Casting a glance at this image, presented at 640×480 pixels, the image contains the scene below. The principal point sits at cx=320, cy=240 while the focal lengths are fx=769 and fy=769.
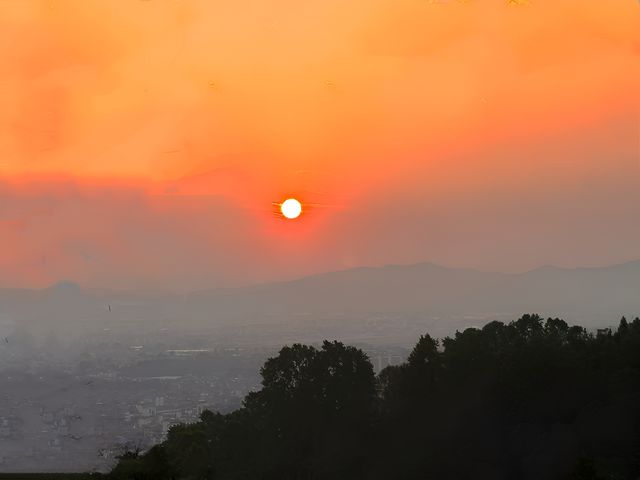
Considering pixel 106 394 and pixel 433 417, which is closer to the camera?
pixel 433 417

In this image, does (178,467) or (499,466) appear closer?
(499,466)

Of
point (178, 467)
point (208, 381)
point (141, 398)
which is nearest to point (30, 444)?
point (141, 398)

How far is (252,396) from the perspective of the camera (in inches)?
2000

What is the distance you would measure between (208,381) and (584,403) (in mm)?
108018

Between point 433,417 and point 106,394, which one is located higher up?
point 106,394

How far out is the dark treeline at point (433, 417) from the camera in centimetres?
4188

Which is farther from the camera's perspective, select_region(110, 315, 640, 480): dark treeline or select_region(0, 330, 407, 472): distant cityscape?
select_region(0, 330, 407, 472): distant cityscape

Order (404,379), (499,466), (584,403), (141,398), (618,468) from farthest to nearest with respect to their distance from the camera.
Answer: (141,398)
(404,379)
(584,403)
(499,466)
(618,468)

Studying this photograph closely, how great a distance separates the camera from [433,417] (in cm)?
4647

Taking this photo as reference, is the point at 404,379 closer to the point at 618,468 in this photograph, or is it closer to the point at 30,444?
the point at 618,468

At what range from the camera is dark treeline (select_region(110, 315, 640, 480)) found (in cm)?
4188

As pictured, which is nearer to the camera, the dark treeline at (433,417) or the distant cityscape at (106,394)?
the dark treeline at (433,417)

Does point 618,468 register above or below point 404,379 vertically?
below

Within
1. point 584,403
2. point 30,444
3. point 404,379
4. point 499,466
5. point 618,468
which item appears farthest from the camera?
point 30,444
